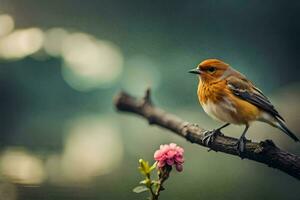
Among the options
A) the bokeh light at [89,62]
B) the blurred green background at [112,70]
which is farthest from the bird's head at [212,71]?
the bokeh light at [89,62]

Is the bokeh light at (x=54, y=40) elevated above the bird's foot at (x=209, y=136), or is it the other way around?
the bokeh light at (x=54, y=40)

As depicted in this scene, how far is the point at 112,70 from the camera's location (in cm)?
207

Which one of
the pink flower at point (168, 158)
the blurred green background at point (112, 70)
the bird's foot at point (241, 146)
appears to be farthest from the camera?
the blurred green background at point (112, 70)

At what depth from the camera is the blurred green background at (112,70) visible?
1963mm

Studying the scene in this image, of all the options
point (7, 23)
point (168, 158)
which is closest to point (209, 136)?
point (168, 158)

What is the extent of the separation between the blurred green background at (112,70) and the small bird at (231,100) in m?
0.28

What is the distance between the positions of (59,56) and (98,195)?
48 centimetres

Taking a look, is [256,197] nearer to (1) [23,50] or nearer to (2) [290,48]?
(2) [290,48]

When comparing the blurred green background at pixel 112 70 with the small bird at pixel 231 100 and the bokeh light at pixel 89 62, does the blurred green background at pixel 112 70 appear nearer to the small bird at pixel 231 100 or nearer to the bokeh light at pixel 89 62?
the bokeh light at pixel 89 62

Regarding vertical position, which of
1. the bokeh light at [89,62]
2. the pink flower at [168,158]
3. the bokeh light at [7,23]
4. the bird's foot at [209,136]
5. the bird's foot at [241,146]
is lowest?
the pink flower at [168,158]

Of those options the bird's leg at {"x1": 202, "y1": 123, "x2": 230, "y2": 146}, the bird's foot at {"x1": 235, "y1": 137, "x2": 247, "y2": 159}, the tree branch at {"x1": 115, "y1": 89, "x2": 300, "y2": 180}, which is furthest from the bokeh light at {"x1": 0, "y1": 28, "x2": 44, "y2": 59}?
the bird's foot at {"x1": 235, "y1": 137, "x2": 247, "y2": 159}

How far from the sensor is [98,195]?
6.10ft

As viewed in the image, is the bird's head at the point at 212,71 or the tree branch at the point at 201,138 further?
the bird's head at the point at 212,71

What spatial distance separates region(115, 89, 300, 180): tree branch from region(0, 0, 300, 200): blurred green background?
5 cm
